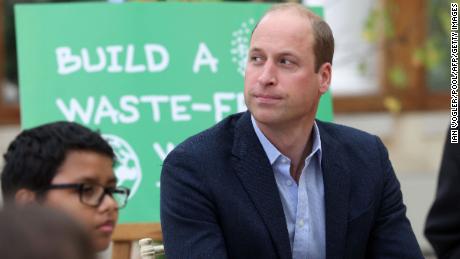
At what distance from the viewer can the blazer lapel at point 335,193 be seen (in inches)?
107

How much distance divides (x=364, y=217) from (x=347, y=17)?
4.75m

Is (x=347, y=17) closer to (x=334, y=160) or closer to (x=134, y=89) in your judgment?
(x=134, y=89)

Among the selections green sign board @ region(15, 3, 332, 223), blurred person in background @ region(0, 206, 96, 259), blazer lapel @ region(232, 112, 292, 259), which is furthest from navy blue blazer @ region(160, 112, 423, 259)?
blurred person in background @ region(0, 206, 96, 259)

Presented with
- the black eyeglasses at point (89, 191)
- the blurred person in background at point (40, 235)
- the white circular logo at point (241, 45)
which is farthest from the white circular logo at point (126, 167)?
the blurred person in background at point (40, 235)

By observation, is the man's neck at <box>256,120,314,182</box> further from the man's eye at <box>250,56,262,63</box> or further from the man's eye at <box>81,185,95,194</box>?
the man's eye at <box>81,185,95,194</box>

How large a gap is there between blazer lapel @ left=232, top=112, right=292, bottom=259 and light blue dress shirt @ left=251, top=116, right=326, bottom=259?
0.04 meters

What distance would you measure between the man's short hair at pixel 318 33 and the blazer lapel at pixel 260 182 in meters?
0.30

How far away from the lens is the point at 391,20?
23.7ft

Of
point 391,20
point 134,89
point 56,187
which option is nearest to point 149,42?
point 134,89

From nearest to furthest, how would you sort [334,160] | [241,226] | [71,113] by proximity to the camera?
[241,226], [334,160], [71,113]

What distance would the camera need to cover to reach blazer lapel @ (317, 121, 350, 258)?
107 inches

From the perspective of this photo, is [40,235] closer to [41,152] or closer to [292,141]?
[292,141]

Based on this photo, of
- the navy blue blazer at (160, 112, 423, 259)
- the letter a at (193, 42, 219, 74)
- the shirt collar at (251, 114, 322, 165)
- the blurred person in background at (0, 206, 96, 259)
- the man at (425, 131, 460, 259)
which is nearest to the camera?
the blurred person in background at (0, 206, 96, 259)

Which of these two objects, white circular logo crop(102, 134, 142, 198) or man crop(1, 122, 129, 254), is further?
white circular logo crop(102, 134, 142, 198)
